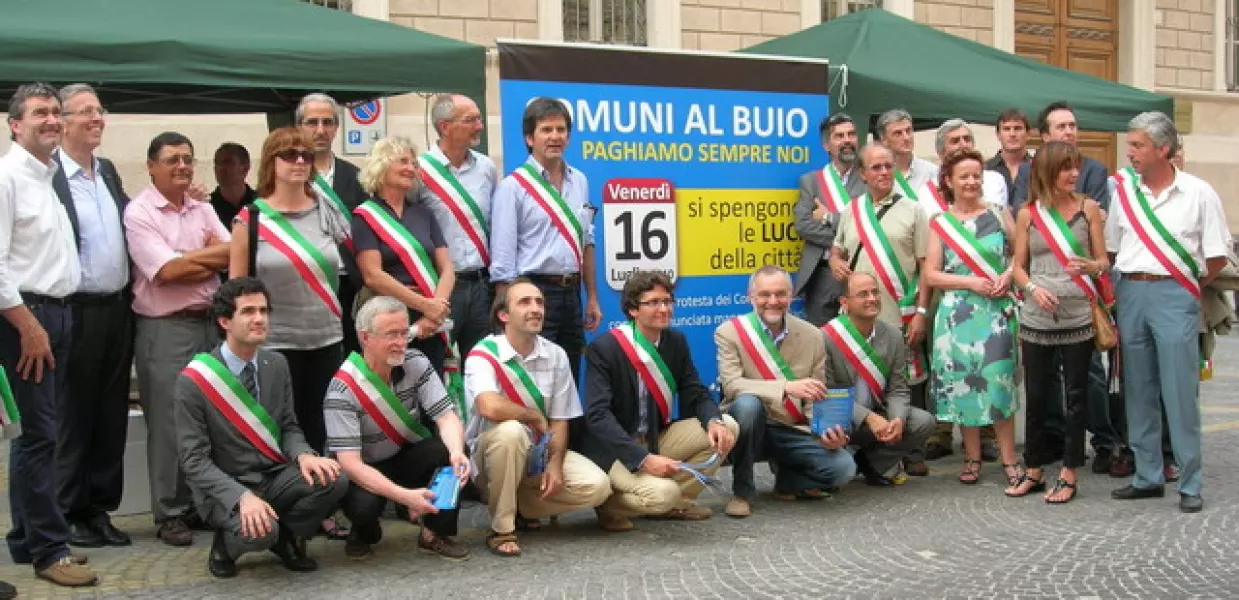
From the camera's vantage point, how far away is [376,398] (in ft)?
18.2

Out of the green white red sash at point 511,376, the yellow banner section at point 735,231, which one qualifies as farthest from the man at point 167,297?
the yellow banner section at point 735,231

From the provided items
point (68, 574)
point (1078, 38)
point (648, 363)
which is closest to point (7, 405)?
point (68, 574)

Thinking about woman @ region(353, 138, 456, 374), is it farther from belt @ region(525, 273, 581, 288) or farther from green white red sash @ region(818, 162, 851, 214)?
green white red sash @ region(818, 162, 851, 214)

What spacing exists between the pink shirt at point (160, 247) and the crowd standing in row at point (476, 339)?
0.01 metres

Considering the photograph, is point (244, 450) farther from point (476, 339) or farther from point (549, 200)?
point (549, 200)

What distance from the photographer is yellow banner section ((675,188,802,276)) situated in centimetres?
757

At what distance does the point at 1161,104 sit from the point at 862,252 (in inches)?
132

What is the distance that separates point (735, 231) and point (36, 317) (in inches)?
146

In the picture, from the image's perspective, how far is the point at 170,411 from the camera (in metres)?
5.99

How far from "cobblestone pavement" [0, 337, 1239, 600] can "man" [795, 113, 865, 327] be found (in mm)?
1341

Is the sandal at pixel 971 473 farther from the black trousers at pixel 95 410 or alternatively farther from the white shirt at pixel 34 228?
the white shirt at pixel 34 228

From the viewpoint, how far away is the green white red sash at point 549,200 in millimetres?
6652

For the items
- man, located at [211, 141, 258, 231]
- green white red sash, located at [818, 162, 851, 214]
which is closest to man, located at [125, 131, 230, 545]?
man, located at [211, 141, 258, 231]

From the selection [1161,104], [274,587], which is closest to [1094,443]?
[1161,104]
